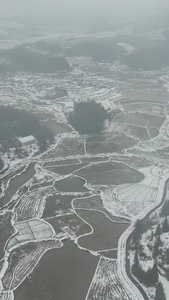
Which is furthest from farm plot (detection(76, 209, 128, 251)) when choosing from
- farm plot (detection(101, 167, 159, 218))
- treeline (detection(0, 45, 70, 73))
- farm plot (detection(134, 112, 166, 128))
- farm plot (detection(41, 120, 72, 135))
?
treeline (detection(0, 45, 70, 73))

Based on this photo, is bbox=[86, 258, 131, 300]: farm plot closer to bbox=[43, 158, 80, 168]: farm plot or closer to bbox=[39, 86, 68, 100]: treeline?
bbox=[43, 158, 80, 168]: farm plot

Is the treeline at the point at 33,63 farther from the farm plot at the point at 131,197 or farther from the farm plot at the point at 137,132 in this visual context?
the farm plot at the point at 131,197

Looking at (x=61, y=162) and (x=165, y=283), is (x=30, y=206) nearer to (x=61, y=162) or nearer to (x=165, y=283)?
(x=61, y=162)

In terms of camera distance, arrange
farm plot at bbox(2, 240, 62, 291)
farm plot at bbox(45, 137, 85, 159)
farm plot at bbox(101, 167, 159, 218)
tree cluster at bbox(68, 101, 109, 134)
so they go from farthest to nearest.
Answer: tree cluster at bbox(68, 101, 109, 134)
farm plot at bbox(45, 137, 85, 159)
farm plot at bbox(101, 167, 159, 218)
farm plot at bbox(2, 240, 62, 291)

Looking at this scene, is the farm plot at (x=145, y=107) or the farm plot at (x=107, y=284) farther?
the farm plot at (x=145, y=107)

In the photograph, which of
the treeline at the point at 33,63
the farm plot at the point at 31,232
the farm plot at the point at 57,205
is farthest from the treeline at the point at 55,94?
the farm plot at the point at 31,232

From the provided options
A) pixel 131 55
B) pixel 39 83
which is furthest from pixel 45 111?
pixel 131 55

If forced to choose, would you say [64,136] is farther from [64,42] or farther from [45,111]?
[64,42]
